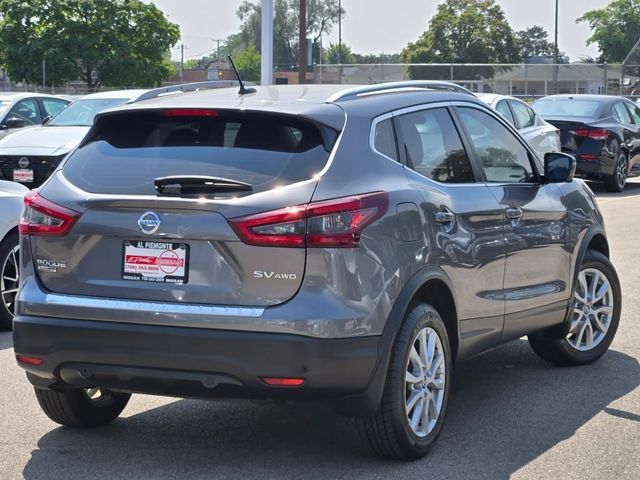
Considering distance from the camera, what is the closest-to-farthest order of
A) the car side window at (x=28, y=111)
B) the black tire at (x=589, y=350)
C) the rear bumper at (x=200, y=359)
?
the rear bumper at (x=200, y=359), the black tire at (x=589, y=350), the car side window at (x=28, y=111)

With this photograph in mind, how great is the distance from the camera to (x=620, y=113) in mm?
20453

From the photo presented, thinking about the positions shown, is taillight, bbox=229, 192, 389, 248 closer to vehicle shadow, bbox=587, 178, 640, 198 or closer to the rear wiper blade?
the rear wiper blade

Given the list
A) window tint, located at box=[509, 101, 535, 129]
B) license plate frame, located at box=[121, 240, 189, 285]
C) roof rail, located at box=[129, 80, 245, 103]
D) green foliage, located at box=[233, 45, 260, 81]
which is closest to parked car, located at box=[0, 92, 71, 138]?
window tint, located at box=[509, 101, 535, 129]

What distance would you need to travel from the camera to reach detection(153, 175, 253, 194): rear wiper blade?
4.77 metres

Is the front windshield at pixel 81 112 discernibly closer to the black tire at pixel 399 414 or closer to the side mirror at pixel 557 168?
the side mirror at pixel 557 168

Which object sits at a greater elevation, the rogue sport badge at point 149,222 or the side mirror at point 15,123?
the rogue sport badge at point 149,222

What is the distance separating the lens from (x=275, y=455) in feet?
17.7

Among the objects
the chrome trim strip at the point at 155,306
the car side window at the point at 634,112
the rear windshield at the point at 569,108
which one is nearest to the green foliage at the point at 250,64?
the car side window at the point at 634,112

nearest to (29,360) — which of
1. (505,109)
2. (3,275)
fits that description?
(3,275)

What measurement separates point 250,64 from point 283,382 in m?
109

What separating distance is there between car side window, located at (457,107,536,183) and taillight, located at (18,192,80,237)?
2.32 metres

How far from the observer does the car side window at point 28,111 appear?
18.2m

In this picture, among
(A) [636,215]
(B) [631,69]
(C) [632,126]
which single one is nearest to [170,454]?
(A) [636,215]

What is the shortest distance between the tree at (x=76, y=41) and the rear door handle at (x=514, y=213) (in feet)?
171
